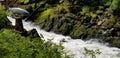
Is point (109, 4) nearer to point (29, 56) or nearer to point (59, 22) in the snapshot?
point (59, 22)

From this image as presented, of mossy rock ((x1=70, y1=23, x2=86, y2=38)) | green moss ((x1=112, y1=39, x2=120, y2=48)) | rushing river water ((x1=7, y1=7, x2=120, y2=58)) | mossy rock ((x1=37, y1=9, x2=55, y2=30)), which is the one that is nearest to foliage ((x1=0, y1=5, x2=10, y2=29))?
rushing river water ((x1=7, y1=7, x2=120, y2=58))

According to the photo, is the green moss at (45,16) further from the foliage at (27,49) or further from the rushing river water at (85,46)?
the foliage at (27,49)

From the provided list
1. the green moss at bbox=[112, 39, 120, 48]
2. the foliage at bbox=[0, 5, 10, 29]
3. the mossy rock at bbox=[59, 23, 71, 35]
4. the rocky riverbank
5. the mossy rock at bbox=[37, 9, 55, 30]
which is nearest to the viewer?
the foliage at bbox=[0, 5, 10, 29]

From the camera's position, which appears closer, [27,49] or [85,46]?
[27,49]

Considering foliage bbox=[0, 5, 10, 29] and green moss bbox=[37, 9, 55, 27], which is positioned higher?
green moss bbox=[37, 9, 55, 27]

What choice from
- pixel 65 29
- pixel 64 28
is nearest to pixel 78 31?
pixel 65 29

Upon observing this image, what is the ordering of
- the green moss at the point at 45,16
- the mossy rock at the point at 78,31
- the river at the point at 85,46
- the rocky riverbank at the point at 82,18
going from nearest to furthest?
the river at the point at 85,46
the rocky riverbank at the point at 82,18
the mossy rock at the point at 78,31
the green moss at the point at 45,16

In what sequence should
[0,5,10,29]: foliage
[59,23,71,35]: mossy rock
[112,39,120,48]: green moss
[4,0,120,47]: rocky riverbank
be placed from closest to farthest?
[0,5,10,29]: foliage
[112,39,120,48]: green moss
[4,0,120,47]: rocky riverbank
[59,23,71,35]: mossy rock

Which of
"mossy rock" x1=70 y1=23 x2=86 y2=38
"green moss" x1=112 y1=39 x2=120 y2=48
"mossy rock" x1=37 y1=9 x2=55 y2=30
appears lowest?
"green moss" x1=112 y1=39 x2=120 y2=48

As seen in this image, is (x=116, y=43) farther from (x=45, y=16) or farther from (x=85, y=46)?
(x=45, y=16)

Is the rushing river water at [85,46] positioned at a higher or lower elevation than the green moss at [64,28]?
lower

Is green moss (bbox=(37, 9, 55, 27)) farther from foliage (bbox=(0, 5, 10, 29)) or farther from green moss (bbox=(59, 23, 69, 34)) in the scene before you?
foliage (bbox=(0, 5, 10, 29))

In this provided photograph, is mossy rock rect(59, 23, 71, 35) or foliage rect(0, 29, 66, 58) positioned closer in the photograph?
foliage rect(0, 29, 66, 58)

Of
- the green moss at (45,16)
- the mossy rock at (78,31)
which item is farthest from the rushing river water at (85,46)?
the green moss at (45,16)
